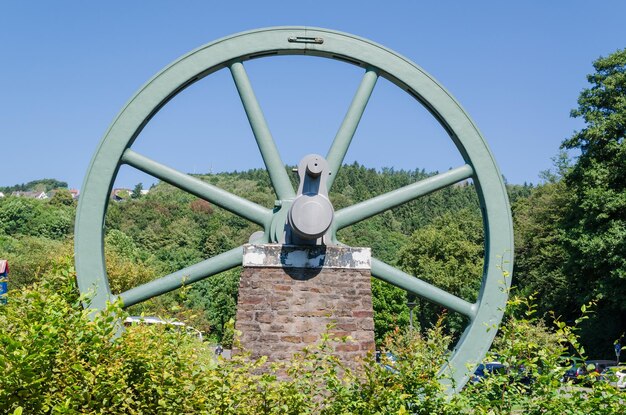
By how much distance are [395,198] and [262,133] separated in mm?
1684

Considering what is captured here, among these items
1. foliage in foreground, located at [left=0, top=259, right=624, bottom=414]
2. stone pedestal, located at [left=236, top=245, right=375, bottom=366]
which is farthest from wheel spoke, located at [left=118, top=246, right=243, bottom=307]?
foliage in foreground, located at [left=0, top=259, right=624, bottom=414]

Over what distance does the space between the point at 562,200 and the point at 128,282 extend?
1812cm

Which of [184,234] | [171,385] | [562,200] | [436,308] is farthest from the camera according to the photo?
[184,234]

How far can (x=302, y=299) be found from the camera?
7086 mm

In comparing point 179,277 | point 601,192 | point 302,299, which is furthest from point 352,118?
point 601,192

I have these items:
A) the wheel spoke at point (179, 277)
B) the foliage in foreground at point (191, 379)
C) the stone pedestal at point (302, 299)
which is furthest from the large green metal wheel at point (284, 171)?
the foliage in foreground at point (191, 379)

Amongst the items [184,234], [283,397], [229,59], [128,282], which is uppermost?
[184,234]

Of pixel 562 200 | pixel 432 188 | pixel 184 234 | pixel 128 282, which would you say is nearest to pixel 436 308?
pixel 562 200

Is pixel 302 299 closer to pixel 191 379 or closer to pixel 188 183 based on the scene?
pixel 188 183

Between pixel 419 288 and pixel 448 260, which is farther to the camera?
pixel 448 260

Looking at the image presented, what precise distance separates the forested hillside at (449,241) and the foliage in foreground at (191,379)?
0.40 m

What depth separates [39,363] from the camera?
444cm

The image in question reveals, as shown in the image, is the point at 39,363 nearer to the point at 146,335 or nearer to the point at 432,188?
the point at 146,335

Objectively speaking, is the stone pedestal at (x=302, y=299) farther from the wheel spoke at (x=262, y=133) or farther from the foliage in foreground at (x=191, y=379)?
the foliage in foreground at (x=191, y=379)
